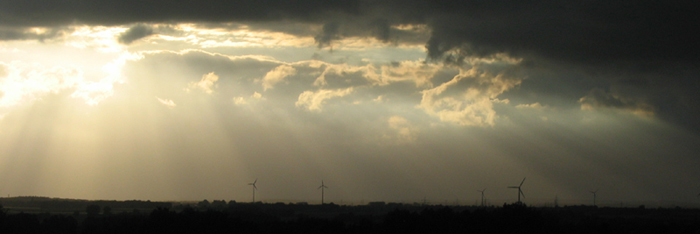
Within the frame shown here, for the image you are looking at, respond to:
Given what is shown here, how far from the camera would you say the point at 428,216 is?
151500mm

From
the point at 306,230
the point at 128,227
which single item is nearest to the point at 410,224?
the point at 306,230

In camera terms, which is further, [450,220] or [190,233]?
[450,220]

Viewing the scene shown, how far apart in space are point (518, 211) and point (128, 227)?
79734mm

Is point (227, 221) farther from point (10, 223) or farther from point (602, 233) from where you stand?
point (602, 233)

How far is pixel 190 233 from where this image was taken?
134 meters

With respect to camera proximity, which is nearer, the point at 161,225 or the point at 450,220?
the point at 161,225

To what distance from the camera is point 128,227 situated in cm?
13875

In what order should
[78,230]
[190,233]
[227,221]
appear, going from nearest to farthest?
1. [190,233]
2. [227,221]
3. [78,230]

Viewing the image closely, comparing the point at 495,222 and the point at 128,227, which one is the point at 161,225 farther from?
the point at 495,222

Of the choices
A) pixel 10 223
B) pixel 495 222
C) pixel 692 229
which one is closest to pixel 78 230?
pixel 10 223

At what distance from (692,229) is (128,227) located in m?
115

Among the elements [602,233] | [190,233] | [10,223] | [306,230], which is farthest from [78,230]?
[602,233]

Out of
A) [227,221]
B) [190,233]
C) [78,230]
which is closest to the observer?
[190,233]

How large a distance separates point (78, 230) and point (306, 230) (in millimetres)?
54615
